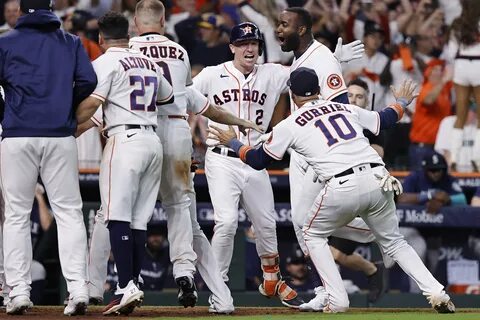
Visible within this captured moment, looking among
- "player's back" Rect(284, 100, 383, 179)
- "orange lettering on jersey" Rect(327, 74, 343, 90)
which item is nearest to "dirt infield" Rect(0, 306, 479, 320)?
"player's back" Rect(284, 100, 383, 179)

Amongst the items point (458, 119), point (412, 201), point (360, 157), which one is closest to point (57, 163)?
point (360, 157)

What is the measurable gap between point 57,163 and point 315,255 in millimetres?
2179

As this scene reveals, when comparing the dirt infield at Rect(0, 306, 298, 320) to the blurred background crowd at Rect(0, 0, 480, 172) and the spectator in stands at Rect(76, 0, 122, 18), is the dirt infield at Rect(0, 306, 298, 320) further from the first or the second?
the spectator in stands at Rect(76, 0, 122, 18)

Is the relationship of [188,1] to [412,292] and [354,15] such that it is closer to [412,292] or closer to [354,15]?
[354,15]

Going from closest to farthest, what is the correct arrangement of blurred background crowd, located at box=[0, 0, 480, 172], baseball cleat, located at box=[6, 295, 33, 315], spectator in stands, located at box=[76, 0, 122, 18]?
baseball cleat, located at box=[6, 295, 33, 315], blurred background crowd, located at box=[0, 0, 480, 172], spectator in stands, located at box=[76, 0, 122, 18]

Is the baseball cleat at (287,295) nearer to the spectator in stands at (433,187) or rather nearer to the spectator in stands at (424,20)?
the spectator in stands at (433,187)

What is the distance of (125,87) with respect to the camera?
939 cm

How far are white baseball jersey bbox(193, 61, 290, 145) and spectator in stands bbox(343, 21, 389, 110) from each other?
4.38 metres

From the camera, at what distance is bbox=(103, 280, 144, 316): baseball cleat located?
9148mm

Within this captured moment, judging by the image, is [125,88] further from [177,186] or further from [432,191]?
[432,191]

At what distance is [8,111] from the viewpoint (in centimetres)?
920

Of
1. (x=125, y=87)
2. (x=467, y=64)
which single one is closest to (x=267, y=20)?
(x=467, y=64)

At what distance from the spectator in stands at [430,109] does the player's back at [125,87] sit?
20.3ft

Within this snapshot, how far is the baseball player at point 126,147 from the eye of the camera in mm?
9297
